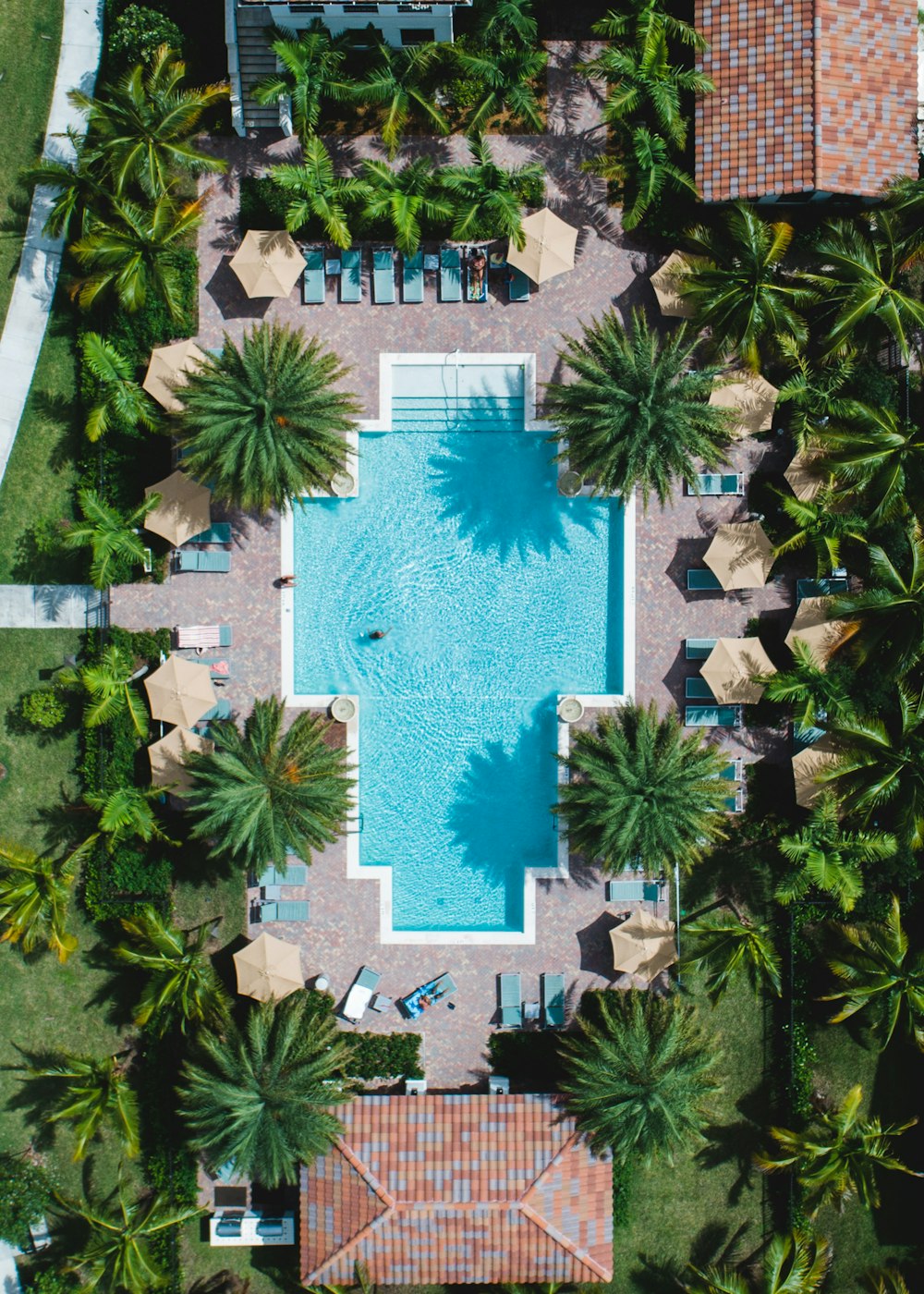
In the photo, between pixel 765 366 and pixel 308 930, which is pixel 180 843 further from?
pixel 765 366

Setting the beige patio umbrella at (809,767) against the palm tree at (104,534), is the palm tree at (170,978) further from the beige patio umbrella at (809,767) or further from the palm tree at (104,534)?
the beige patio umbrella at (809,767)

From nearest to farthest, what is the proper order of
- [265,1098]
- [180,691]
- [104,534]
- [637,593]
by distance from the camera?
1. [265,1098]
2. [104,534]
3. [180,691]
4. [637,593]

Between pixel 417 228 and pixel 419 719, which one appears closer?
pixel 417 228

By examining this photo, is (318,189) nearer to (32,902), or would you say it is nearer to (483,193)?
(483,193)

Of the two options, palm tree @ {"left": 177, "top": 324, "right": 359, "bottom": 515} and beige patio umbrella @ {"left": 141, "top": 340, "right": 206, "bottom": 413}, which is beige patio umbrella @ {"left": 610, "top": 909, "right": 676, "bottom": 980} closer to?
palm tree @ {"left": 177, "top": 324, "right": 359, "bottom": 515}

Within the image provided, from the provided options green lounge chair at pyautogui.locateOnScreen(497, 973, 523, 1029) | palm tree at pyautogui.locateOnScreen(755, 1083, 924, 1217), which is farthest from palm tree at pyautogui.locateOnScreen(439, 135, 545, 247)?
palm tree at pyautogui.locateOnScreen(755, 1083, 924, 1217)

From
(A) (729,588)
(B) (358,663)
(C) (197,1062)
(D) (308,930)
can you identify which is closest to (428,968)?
(D) (308,930)

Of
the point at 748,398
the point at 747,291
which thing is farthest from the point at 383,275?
the point at 748,398

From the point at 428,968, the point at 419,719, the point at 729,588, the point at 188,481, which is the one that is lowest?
the point at 428,968

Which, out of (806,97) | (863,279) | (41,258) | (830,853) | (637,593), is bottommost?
(830,853)
